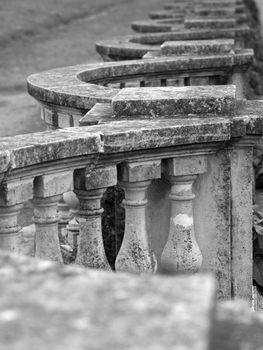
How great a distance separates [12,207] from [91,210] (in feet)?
1.56

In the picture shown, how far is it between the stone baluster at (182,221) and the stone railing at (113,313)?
7.98ft

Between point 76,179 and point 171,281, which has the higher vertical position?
point 171,281

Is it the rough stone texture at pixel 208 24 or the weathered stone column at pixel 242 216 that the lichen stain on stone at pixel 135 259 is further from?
the rough stone texture at pixel 208 24

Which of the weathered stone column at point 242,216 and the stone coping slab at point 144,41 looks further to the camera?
the stone coping slab at point 144,41

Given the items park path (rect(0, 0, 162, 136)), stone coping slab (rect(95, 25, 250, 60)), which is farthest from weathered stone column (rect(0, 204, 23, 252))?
park path (rect(0, 0, 162, 136))

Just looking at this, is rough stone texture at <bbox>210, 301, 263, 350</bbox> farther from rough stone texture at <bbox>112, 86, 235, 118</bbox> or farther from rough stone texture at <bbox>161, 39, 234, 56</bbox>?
rough stone texture at <bbox>161, 39, 234, 56</bbox>

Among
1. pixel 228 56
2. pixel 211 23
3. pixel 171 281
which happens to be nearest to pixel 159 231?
pixel 171 281

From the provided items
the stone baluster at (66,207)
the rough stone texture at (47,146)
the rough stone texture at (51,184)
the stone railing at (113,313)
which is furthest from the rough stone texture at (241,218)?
the stone railing at (113,313)

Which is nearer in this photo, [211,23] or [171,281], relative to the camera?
[171,281]

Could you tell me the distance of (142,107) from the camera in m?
4.96

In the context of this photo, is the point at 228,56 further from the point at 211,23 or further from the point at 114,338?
the point at 114,338

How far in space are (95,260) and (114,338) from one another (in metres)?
2.59

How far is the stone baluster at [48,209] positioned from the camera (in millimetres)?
4293

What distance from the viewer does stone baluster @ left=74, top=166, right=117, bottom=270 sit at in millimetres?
4480
